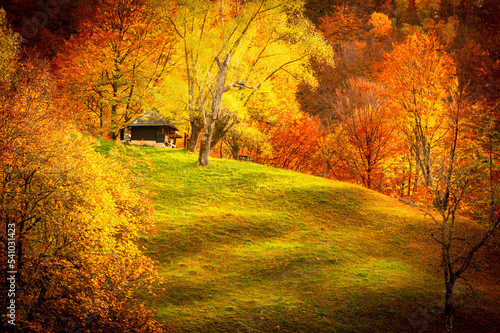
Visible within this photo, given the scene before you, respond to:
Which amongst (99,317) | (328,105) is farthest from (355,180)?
(99,317)

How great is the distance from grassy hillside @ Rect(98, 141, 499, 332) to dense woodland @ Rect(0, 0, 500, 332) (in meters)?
1.64

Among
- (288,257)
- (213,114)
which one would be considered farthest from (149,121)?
(288,257)

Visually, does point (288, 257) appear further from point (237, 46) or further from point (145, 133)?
point (145, 133)

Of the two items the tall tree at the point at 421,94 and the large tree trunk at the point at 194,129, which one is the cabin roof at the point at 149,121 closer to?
the large tree trunk at the point at 194,129

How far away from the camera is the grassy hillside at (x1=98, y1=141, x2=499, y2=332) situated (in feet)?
48.7

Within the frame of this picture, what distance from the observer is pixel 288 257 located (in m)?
18.9

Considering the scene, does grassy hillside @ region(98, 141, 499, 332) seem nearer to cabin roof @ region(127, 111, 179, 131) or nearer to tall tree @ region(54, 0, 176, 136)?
cabin roof @ region(127, 111, 179, 131)

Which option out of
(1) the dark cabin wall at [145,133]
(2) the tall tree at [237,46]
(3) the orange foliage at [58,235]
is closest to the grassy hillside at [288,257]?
(3) the orange foliage at [58,235]

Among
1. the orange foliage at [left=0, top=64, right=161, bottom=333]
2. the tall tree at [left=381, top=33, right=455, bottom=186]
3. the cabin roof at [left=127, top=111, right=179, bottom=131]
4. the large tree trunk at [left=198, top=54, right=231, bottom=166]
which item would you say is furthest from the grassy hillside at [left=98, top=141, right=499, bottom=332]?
the cabin roof at [left=127, top=111, right=179, bottom=131]

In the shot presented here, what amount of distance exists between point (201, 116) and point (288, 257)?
14.4 meters

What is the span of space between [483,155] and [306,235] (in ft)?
31.7

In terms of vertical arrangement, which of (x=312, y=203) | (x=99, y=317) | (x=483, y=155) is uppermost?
(x=483, y=155)

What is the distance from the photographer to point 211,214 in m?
22.9

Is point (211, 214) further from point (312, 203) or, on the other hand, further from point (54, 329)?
point (54, 329)
